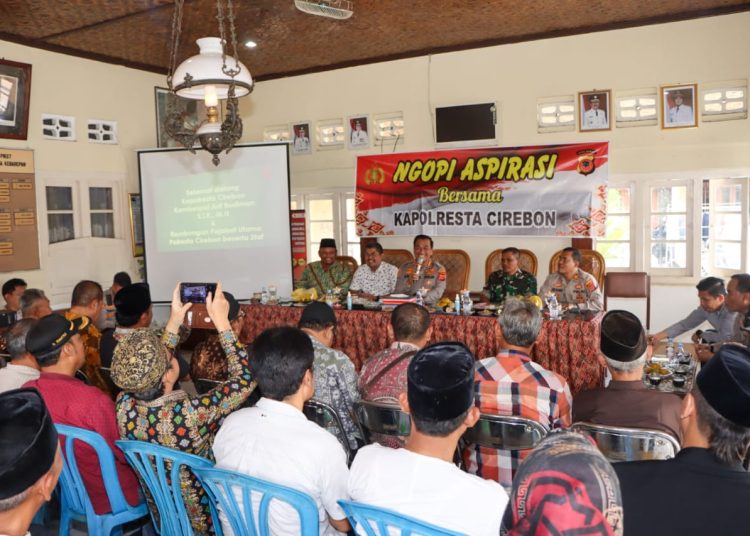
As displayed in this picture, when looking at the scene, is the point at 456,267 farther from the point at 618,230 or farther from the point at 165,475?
the point at 165,475

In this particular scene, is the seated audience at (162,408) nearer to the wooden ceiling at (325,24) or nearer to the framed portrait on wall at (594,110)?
the wooden ceiling at (325,24)

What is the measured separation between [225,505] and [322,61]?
6.54 m

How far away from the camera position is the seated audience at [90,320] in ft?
11.9

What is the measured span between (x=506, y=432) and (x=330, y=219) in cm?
603

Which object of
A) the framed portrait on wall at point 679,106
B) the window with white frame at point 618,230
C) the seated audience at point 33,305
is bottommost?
the seated audience at point 33,305

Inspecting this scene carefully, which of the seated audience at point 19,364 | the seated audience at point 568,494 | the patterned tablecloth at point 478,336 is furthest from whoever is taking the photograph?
the patterned tablecloth at point 478,336

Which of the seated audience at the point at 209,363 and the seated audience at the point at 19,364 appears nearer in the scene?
the seated audience at the point at 19,364

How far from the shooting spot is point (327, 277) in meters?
6.35

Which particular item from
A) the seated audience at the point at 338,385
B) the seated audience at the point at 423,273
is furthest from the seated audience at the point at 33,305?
the seated audience at the point at 423,273

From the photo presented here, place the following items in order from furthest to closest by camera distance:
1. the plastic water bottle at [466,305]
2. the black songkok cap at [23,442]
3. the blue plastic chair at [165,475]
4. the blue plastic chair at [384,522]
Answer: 1. the plastic water bottle at [466,305]
2. the blue plastic chair at [165,475]
3. the blue plastic chair at [384,522]
4. the black songkok cap at [23,442]

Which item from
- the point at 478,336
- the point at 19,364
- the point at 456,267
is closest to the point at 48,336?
the point at 19,364

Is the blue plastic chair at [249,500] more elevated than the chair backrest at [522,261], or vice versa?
the chair backrest at [522,261]

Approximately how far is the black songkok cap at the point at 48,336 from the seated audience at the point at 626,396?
6.60 ft

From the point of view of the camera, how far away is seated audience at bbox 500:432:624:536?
2.79ft
